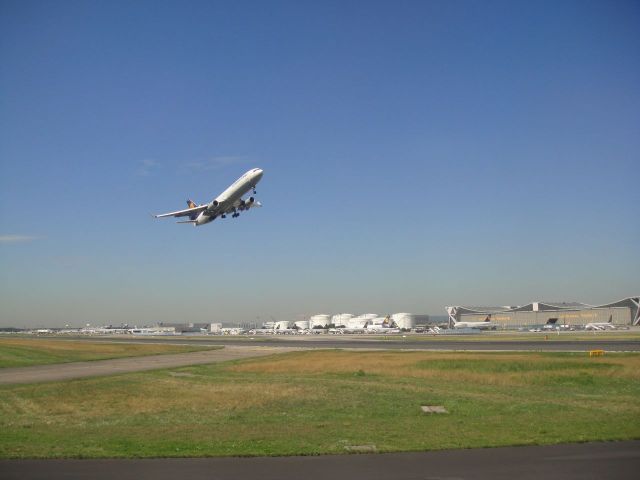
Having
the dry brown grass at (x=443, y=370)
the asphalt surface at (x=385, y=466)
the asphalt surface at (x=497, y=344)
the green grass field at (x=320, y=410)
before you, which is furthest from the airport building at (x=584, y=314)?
the asphalt surface at (x=385, y=466)

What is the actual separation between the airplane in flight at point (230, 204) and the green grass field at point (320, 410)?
25.0 metres

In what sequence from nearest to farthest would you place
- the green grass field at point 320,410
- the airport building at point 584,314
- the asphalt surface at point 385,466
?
the asphalt surface at point 385,466 < the green grass field at point 320,410 < the airport building at point 584,314

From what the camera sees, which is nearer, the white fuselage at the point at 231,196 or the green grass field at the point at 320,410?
the green grass field at the point at 320,410

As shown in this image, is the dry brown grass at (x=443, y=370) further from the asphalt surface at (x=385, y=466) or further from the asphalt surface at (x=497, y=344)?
the asphalt surface at (x=385, y=466)

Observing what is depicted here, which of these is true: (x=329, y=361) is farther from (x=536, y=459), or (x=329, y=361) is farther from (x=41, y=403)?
(x=536, y=459)

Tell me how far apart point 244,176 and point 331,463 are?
5169cm

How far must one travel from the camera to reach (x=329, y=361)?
54.8m

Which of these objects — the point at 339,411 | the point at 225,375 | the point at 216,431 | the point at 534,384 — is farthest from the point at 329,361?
the point at 216,431

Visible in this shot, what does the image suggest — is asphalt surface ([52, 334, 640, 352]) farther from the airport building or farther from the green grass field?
the airport building

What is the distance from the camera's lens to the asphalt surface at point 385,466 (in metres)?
13.9

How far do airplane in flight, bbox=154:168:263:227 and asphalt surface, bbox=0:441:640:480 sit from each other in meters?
49.9

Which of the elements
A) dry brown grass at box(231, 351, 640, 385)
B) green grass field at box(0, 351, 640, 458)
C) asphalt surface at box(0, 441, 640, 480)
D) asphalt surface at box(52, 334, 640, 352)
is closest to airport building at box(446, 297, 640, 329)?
asphalt surface at box(52, 334, 640, 352)

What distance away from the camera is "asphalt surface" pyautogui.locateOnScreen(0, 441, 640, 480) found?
13.9 m

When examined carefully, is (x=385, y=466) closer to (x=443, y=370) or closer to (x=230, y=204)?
(x=443, y=370)
